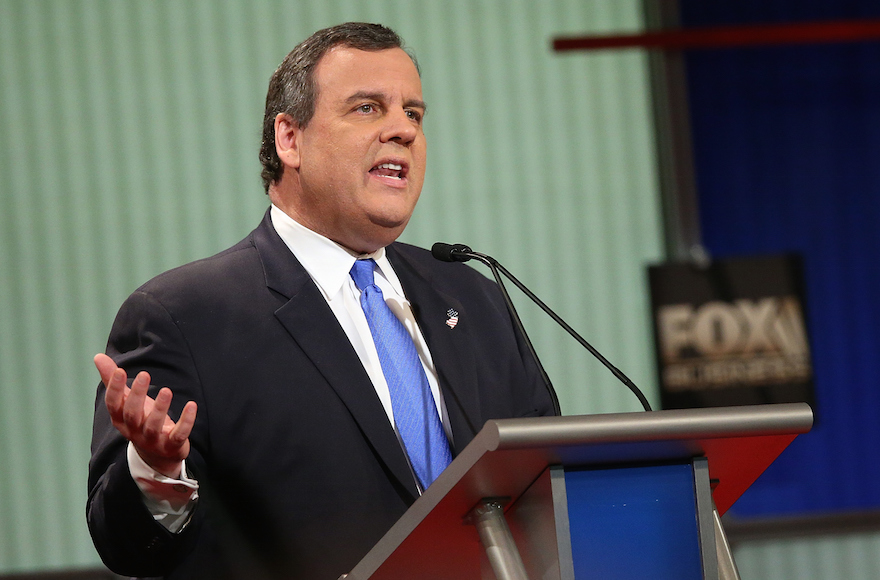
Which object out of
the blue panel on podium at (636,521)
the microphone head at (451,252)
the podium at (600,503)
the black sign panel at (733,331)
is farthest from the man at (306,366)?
the black sign panel at (733,331)

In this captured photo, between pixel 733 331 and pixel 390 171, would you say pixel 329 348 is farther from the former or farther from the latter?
pixel 733 331

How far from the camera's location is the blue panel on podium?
38.7 inches

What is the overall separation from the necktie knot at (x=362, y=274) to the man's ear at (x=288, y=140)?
0.76ft

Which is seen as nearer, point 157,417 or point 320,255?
point 157,417

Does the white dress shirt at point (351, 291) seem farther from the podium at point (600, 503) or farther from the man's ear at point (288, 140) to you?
the podium at point (600, 503)

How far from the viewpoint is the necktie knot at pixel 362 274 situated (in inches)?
67.9

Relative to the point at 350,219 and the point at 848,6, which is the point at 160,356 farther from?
the point at 848,6

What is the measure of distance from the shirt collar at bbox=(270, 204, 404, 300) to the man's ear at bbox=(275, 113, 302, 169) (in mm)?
110

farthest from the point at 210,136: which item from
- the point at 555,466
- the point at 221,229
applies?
the point at 555,466

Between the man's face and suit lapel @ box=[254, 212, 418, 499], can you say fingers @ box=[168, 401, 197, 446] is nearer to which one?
suit lapel @ box=[254, 212, 418, 499]

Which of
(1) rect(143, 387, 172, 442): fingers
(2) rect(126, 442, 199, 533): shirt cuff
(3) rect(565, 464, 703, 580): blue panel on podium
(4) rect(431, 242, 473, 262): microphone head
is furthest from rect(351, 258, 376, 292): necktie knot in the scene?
(3) rect(565, 464, 703, 580): blue panel on podium

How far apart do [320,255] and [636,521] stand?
0.88m

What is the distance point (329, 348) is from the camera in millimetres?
1552

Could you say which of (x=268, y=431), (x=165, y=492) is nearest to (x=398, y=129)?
(x=268, y=431)
